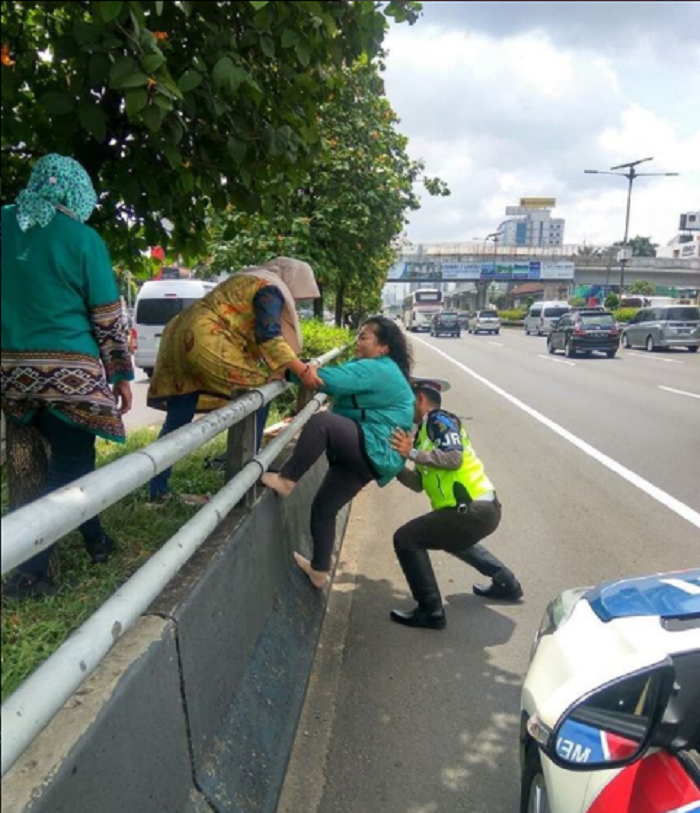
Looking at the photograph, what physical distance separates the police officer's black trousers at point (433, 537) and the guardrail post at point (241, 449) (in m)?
1.28

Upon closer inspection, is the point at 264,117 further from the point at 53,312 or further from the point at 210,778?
the point at 210,778

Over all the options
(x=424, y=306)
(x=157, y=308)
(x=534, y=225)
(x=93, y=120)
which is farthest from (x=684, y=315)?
(x=534, y=225)

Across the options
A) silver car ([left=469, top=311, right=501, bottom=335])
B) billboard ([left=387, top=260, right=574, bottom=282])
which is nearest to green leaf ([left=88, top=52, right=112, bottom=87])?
silver car ([left=469, top=311, right=501, bottom=335])

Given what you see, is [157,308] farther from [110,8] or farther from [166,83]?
[110,8]

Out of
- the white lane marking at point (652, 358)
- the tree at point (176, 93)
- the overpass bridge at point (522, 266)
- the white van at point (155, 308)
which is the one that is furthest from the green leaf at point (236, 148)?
the overpass bridge at point (522, 266)

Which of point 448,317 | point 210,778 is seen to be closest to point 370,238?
point 210,778

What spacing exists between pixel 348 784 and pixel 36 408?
1.88m

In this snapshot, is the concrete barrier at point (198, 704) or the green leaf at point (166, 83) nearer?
the concrete barrier at point (198, 704)

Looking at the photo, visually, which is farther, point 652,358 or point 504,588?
point 652,358

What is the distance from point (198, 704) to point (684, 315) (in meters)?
28.3

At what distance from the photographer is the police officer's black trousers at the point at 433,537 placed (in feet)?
14.1

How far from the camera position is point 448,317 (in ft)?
159

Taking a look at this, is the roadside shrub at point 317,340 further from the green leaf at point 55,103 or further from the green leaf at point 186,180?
the green leaf at point 55,103

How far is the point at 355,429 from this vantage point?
12.7 ft
